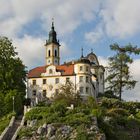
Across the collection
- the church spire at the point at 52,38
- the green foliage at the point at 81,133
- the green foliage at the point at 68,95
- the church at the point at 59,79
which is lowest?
the green foliage at the point at 81,133

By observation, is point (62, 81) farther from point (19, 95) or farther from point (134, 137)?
point (134, 137)

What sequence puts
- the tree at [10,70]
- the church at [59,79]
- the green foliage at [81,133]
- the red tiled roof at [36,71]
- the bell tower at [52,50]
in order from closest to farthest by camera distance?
1. the green foliage at [81,133]
2. the tree at [10,70]
3. the church at [59,79]
4. the red tiled roof at [36,71]
5. the bell tower at [52,50]

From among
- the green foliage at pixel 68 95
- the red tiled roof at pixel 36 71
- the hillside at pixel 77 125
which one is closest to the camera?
the hillside at pixel 77 125

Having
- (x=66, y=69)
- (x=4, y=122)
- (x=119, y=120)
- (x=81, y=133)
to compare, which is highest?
(x=66, y=69)

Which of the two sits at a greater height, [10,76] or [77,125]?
[10,76]

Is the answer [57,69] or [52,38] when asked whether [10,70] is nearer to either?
[57,69]

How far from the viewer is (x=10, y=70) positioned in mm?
60312

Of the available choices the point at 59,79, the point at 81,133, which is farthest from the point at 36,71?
the point at 81,133

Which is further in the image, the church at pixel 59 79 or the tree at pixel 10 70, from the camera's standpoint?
the church at pixel 59 79

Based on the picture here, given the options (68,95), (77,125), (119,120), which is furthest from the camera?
(68,95)

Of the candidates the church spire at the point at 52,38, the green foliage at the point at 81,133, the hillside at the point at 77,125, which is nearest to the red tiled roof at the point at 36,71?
the church spire at the point at 52,38

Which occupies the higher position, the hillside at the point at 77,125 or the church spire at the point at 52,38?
the church spire at the point at 52,38

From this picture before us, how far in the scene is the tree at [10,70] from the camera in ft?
196

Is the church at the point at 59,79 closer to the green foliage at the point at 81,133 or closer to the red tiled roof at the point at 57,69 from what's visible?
the red tiled roof at the point at 57,69
